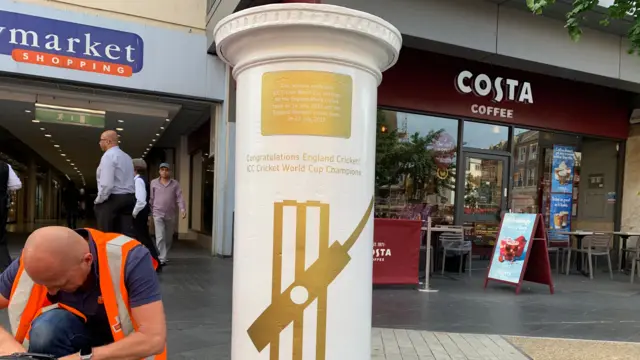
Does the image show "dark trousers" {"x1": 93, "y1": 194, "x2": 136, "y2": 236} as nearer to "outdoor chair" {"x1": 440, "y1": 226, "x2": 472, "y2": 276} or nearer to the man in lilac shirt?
the man in lilac shirt

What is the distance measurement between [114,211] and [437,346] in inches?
160

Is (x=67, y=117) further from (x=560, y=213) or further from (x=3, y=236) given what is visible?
(x=560, y=213)

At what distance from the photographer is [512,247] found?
22.9 feet

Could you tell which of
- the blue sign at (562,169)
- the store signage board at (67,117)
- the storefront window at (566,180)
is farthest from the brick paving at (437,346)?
the blue sign at (562,169)

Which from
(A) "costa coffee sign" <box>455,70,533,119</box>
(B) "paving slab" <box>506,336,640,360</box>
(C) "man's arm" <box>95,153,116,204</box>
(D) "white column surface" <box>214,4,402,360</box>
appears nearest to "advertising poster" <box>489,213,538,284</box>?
(B) "paving slab" <box>506,336,640,360</box>

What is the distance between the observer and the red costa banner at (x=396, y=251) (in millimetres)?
6547

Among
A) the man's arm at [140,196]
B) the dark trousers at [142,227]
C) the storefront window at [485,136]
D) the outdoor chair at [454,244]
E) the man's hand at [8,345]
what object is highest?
the storefront window at [485,136]

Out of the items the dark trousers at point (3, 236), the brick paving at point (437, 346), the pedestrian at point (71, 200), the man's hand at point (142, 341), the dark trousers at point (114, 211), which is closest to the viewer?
the man's hand at point (142, 341)

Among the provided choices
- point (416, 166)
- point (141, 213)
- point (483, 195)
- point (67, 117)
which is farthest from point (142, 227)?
point (483, 195)

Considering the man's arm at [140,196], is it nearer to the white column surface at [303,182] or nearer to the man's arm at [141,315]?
the white column surface at [303,182]

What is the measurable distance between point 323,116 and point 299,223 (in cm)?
52

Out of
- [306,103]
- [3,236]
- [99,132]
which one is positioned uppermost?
[99,132]

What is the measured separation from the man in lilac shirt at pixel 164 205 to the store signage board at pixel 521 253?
5.06 metres

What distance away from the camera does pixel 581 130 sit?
1094 cm
